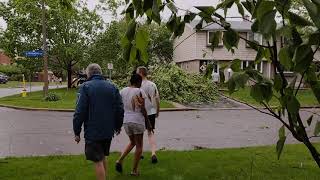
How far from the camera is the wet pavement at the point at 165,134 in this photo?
40.6 feet

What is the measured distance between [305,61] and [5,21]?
137 ft

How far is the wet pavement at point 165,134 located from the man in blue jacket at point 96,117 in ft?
13.2

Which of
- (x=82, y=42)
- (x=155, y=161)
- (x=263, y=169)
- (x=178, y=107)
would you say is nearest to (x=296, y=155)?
(x=263, y=169)

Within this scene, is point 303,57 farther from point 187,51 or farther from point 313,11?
point 187,51

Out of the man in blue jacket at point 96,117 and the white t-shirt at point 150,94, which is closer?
the man in blue jacket at point 96,117

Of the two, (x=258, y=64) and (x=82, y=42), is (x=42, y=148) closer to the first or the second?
(x=258, y=64)

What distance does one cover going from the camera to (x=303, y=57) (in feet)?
5.24

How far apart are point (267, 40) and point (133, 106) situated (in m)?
6.61

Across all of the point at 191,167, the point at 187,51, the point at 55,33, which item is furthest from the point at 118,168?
the point at 187,51

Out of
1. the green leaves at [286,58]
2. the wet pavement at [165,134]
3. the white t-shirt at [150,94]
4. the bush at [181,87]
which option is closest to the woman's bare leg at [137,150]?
the white t-shirt at [150,94]

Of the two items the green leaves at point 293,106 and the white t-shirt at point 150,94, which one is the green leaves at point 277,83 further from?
the white t-shirt at point 150,94

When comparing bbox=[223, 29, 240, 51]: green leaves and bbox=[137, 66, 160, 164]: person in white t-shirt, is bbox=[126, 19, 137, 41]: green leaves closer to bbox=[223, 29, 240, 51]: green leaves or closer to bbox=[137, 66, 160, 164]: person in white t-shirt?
bbox=[223, 29, 240, 51]: green leaves

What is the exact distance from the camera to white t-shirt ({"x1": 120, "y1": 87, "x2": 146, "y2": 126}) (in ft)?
26.9

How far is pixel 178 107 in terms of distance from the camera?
26.4m
